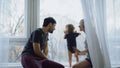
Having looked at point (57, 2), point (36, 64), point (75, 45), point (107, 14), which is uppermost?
point (57, 2)

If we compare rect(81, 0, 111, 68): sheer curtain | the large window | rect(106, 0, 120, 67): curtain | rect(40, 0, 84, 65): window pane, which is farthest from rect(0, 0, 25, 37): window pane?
rect(106, 0, 120, 67): curtain

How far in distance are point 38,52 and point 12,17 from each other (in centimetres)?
76

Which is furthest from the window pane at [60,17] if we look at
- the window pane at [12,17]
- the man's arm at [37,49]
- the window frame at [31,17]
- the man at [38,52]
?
the man's arm at [37,49]

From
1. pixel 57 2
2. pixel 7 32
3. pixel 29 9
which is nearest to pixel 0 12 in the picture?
pixel 7 32

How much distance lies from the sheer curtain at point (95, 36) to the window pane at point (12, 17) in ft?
3.57

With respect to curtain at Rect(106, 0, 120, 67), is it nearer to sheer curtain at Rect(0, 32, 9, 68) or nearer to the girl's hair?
the girl's hair

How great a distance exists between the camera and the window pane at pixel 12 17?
308 centimetres

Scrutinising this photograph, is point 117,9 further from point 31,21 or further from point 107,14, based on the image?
point 31,21

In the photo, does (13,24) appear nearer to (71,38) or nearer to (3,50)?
(3,50)

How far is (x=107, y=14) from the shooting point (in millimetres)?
3051

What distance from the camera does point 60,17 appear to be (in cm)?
342

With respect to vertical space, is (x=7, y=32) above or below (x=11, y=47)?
above

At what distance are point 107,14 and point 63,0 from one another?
0.75m

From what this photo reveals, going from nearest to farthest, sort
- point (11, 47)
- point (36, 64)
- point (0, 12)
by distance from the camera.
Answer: point (36, 64), point (0, 12), point (11, 47)
